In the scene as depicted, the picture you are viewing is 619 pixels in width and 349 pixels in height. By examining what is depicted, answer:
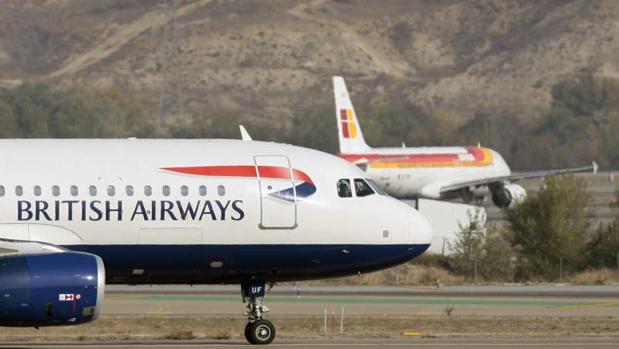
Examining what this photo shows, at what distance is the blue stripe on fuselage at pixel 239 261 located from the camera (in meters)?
30.2

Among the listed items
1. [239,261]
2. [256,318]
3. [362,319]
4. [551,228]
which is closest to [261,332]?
[256,318]

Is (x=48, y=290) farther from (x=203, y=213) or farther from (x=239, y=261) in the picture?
(x=239, y=261)

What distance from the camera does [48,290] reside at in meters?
27.5

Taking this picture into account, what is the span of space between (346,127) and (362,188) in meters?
78.6

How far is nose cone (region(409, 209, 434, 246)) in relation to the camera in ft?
103

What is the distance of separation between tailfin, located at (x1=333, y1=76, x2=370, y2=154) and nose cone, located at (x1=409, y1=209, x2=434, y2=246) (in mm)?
75737

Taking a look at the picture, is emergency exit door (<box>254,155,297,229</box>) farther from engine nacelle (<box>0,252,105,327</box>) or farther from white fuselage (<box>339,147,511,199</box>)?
white fuselage (<box>339,147,511,199</box>)

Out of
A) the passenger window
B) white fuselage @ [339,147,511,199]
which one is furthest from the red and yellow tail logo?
the passenger window

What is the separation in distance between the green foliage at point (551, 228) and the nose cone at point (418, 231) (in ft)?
117

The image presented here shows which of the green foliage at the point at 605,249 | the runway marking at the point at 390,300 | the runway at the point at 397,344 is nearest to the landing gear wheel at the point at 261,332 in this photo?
the runway at the point at 397,344

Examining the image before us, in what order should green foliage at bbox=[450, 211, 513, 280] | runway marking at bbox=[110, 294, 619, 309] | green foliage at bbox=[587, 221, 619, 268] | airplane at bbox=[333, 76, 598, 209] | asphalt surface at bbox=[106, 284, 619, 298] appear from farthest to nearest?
airplane at bbox=[333, 76, 598, 209]
green foliage at bbox=[587, 221, 619, 268]
green foliage at bbox=[450, 211, 513, 280]
asphalt surface at bbox=[106, 284, 619, 298]
runway marking at bbox=[110, 294, 619, 309]

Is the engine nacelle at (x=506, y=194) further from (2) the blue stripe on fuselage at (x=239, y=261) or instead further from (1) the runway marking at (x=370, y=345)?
(2) the blue stripe on fuselage at (x=239, y=261)

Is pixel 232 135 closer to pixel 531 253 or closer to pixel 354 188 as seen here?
pixel 531 253

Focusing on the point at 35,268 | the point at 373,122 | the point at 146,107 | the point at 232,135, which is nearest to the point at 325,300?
the point at 35,268
